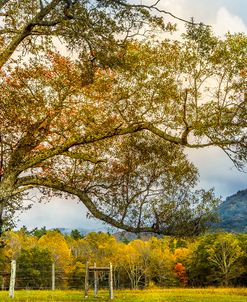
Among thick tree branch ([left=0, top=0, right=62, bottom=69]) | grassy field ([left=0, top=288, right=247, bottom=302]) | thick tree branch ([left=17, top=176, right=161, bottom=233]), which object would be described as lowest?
grassy field ([left=0, top=288, right=247, bottom=302])

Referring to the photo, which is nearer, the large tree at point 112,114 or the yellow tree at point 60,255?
the large tree at point 112,114

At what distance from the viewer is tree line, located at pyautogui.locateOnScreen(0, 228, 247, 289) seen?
7675 centimetres

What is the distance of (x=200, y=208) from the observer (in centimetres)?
1395

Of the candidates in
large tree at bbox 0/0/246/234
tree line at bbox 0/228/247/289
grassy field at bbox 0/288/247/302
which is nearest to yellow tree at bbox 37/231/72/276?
tree line at bbox 0/228/247/289

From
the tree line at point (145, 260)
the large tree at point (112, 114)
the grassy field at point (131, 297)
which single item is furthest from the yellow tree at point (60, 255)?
the large tree at point (112, 114)

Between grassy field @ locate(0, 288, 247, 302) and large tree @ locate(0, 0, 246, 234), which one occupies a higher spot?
large tree @ locate(0, 0, 246, 234)

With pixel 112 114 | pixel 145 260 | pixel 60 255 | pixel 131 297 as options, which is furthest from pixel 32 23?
pixel 145 260

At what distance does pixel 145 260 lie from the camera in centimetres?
9056

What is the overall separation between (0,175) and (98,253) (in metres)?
82.7

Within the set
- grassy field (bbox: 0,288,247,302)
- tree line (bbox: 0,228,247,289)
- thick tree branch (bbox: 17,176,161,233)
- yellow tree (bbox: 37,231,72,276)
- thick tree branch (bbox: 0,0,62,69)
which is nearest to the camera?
thick tree branch (bbox: 0,0,62,69)

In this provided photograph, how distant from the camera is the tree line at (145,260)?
Answer: 252 feet

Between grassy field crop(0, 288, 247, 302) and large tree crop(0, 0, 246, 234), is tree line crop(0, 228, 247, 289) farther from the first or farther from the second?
large tree crop(0, 0, 246, 234)

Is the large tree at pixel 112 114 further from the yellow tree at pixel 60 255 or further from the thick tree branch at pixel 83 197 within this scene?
the yellow tree at pixel 60 255

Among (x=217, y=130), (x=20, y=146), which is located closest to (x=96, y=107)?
(x=20, y=146)
